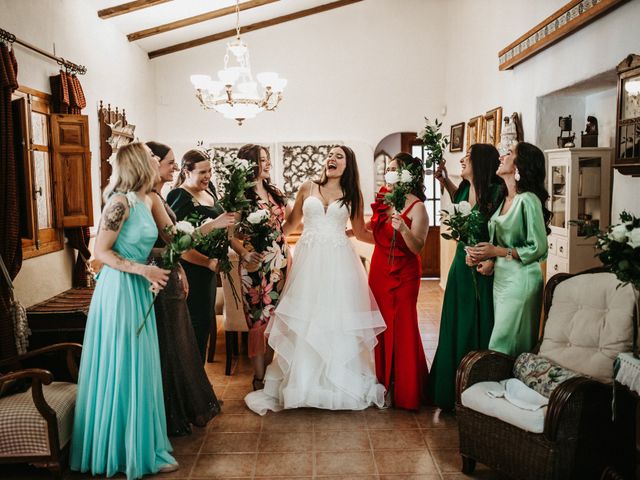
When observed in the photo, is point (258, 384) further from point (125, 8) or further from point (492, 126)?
point (125, 8)

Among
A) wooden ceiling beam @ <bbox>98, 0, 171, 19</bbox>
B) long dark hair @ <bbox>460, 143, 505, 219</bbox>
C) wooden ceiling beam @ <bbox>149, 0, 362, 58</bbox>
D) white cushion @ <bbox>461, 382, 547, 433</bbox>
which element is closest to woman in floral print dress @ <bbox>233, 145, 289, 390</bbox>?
long dark hair @ <bbox>460, 143, 505, 219</bbox>

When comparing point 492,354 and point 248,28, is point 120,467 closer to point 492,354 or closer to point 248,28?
point 492,354

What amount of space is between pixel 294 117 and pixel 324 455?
6558mm

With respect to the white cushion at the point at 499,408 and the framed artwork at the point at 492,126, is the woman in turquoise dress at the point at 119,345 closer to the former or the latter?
the white cushion at the point at 499,408

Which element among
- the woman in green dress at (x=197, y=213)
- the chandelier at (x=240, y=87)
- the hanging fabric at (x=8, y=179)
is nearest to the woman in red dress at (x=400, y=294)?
the woman in green dress at (x=197, y=213)

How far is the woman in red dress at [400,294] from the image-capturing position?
4074 millimetres

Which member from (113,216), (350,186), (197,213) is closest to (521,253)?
(350,186)

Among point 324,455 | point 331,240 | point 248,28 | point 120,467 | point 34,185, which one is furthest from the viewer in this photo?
point 248,28

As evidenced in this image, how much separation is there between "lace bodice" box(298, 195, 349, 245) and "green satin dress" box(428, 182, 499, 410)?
781 mm

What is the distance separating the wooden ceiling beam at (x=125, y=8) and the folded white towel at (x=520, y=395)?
5.35 meters

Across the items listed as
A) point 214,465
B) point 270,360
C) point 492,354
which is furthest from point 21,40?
point 492,354

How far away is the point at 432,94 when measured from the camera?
9281 millimetres

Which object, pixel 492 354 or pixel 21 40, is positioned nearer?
pixel 492 354

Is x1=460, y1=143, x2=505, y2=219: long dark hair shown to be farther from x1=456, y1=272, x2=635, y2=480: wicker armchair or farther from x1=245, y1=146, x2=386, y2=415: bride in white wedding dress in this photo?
x1=456, y1=272, x2=635, y2=480: wicker armchair
